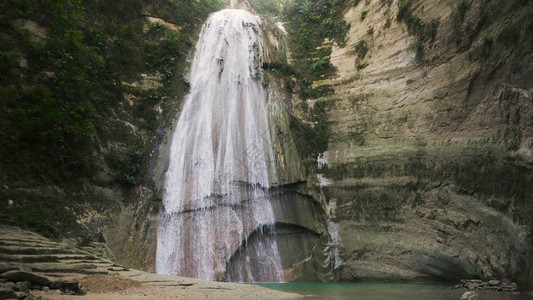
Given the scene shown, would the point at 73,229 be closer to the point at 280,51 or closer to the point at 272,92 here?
the point at 272,92

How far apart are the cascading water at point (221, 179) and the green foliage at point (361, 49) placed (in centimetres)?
491

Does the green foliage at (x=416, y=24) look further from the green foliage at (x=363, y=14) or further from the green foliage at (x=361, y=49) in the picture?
the green foliage at (x=363, y=14)

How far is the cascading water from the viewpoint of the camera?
33.2 ft

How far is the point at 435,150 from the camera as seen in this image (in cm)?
991

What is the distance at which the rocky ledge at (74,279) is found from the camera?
428 cm

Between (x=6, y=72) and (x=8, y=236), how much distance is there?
4477mm

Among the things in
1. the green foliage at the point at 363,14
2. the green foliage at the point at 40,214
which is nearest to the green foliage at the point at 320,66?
the green foliage at the point at 363,14

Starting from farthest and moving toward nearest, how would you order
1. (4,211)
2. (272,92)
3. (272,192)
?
(272,92) → (272,192) → (4,211)

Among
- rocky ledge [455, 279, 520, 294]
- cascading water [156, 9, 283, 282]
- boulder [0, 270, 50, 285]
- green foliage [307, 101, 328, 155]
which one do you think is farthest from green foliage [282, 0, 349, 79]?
boulder [0, 270, 50, 285]

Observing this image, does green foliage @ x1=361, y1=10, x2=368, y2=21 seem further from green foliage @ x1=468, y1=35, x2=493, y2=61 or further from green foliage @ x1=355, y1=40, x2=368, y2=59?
green foliage @ x1=468, y1=35, x2=493, y2=61

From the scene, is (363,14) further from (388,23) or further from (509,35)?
(509,35)

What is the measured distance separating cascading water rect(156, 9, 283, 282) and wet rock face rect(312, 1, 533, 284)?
3.17 m

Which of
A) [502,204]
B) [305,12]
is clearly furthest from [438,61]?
[305,12]

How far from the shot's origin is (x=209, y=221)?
10.6 m
